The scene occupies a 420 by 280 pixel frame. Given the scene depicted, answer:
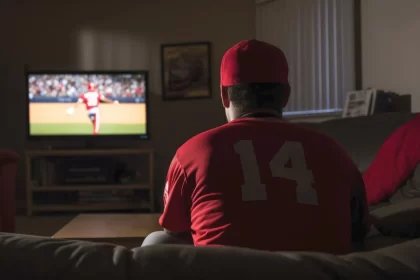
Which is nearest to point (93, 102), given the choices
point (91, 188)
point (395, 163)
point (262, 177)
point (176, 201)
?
point (91, 188)

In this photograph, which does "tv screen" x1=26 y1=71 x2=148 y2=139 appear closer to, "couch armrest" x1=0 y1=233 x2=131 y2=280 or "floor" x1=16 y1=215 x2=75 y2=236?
"floor" x1=16 y1=215 x2=75 y2=236

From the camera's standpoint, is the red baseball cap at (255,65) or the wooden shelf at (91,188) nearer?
the red baseball cap at (255,65)

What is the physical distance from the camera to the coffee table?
2.16 metres

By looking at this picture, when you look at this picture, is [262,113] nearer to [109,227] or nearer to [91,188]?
[109,227]

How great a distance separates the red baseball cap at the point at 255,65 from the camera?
1130mm

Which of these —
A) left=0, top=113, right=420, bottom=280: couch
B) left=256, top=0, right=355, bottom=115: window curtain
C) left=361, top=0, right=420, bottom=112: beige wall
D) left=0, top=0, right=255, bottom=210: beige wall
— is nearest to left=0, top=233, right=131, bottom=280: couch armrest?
left=0, top=113, right=420, bottom=280: couch

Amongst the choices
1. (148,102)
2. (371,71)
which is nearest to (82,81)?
(148,102)

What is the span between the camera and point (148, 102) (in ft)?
15.8

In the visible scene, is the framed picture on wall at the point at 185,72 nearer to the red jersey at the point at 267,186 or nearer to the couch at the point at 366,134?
the couch at the point at 366,134

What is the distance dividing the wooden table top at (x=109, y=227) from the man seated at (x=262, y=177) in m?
1.12

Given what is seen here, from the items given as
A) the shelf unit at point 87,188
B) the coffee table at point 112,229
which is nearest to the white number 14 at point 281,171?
the coffee table at point 112,229

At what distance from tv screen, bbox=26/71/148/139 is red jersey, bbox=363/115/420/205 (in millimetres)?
2689

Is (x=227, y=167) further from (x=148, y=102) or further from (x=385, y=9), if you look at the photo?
(x=148, y=102)

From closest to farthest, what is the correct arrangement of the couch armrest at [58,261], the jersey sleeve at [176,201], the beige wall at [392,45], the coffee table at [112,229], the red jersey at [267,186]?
the couch armrest at [58,261] → the red jersey at [267,186] → the jersey sleeve at [176,201] → the coffee table at [112,229] → the beige wall at [392,45]
